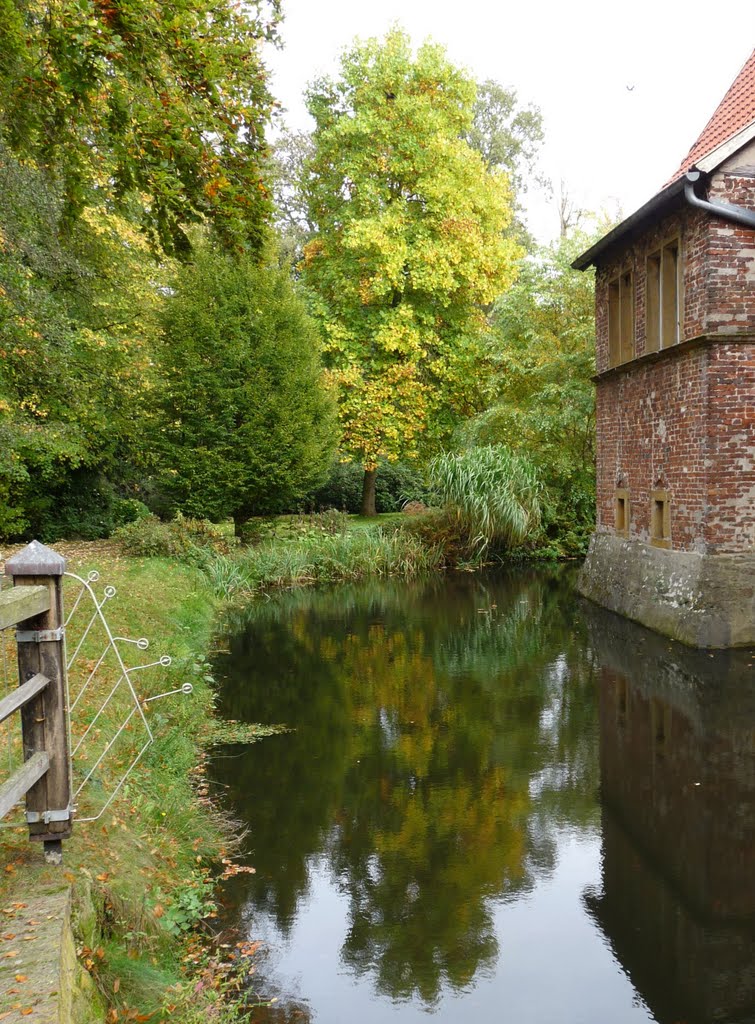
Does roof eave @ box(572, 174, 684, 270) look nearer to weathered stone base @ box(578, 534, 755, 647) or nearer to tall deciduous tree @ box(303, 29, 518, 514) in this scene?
weathered stone base @ box(578, 534, 755, 647)

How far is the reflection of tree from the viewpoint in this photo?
5070 mm

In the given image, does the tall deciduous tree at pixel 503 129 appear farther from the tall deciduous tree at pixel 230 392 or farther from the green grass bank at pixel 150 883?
the green grass bank at pixel 150 883

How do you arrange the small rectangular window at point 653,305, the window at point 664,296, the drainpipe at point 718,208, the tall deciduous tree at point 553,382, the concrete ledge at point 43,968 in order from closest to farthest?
the concrete ledge at point 43,968 < the drainpipe at point 718,208 < the window at point 664,296 < the small rectangular window at point 653,305 < the tall deciduous tree at point 553,382

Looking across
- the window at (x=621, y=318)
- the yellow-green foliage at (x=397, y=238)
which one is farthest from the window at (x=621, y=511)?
the yellow-green foliage at (x=397, y=238)

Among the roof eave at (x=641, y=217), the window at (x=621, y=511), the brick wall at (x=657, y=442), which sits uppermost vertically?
the roof eave at (x=641, y=217)

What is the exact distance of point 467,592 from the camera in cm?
1883

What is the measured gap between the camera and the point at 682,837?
19.9 feet

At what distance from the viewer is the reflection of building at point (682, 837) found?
442 cm

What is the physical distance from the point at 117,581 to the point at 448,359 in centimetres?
1719

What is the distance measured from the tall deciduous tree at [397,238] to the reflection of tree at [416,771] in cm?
1458

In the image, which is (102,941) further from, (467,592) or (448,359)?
(448,359)

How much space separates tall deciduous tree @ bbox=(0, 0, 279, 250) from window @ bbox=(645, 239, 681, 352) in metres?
7.18

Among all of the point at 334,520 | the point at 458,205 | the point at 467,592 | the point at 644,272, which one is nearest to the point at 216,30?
the point at 644,272

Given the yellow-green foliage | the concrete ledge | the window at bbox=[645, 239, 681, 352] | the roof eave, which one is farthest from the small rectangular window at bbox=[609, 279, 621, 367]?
the concrete ledge
